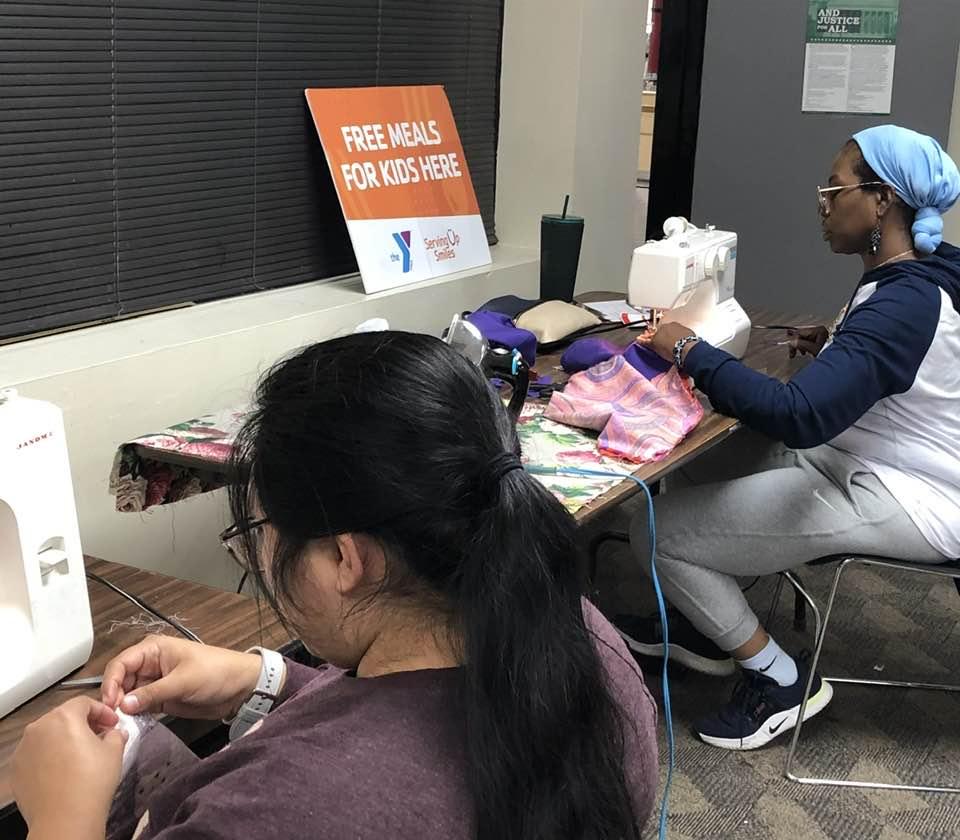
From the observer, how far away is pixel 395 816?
82cm

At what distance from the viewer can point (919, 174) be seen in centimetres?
220

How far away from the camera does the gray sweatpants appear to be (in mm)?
2281

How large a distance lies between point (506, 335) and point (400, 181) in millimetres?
716

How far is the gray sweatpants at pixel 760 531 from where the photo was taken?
2281mm

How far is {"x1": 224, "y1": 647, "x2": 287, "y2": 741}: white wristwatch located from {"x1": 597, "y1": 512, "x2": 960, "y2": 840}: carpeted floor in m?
1.11

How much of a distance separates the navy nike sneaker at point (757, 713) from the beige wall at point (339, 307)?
1.09m

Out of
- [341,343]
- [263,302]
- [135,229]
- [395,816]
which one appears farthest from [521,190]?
[395,816]

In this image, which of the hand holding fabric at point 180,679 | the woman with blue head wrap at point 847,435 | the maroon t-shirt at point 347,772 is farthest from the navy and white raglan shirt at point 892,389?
the maroon t-shirt at point 347,772

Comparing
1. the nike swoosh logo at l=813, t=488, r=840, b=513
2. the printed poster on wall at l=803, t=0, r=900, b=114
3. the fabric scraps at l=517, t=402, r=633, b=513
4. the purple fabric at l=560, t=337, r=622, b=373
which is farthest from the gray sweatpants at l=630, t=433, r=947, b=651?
the printed poster on wall at l=803, t=0, r=900, b=114

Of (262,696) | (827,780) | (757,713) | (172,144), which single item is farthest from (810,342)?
(262,696)

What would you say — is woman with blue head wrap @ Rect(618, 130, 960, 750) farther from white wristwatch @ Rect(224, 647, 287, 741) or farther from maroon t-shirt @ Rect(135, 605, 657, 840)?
maroon t-shirt @ Rect(135, 605, 657, 840)

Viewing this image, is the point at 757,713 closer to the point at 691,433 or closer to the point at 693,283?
the point at 691,433

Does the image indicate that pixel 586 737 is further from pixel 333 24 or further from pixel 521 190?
pixel 521 190

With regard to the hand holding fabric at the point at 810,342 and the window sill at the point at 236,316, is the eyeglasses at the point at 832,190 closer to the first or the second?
the hand holding fabric at the point at 810,342
